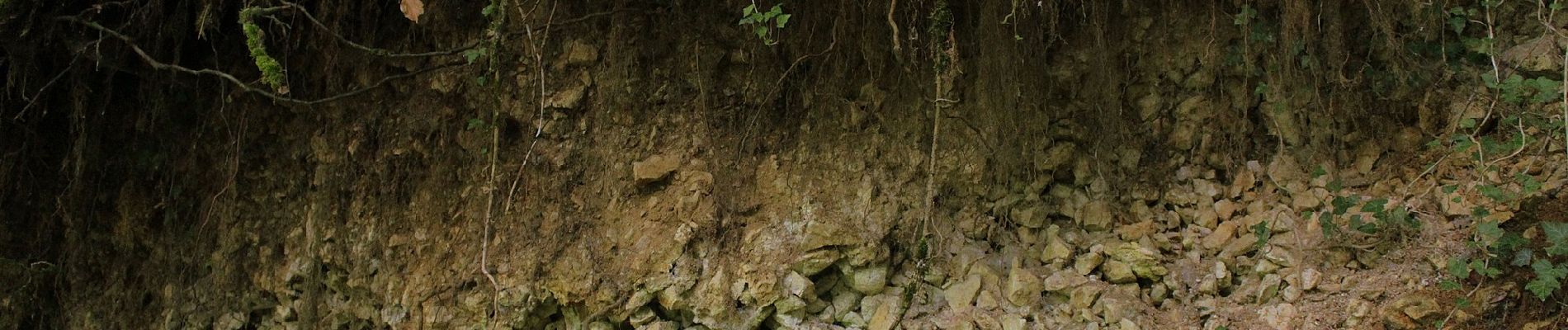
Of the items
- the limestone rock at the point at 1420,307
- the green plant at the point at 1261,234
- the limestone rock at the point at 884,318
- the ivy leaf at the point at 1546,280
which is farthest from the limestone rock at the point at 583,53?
the ivy leaf at the point at 1546,280

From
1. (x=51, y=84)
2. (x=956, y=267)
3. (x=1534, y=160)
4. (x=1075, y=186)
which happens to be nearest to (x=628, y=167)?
(x=956, y=267)

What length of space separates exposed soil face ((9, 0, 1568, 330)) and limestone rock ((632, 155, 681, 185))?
0.01m

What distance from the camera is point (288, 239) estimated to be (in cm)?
405

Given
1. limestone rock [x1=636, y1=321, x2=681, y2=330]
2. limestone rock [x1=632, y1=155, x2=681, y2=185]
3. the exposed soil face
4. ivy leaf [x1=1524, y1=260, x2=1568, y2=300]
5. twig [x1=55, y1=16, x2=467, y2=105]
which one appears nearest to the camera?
ivy leaf [x1=1524, y1=260, x2=1568, y2=300]

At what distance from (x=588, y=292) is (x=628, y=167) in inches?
17.0

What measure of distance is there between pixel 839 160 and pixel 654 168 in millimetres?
605

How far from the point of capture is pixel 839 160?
11.4 ft

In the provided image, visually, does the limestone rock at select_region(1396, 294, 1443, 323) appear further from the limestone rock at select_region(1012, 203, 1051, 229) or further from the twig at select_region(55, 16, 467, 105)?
the twig at select_region(55, 16, 467, 105)

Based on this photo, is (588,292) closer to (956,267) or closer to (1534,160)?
(956,267)

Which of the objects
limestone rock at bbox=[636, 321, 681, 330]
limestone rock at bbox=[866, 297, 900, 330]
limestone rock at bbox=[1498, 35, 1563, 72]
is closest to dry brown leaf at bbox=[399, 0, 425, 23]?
limestone rock at bbox=[636, 321, 681, 330]

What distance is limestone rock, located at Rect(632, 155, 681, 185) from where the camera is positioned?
11.5 ft

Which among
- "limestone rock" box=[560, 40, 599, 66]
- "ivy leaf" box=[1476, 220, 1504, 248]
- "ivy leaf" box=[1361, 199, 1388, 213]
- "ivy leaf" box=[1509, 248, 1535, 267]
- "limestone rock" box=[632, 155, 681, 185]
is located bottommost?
"ivy leaf" box=[1509, 248, 1535, 267]

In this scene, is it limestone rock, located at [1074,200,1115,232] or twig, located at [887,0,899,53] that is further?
limestone rock, located at [1074,200,1115,232]

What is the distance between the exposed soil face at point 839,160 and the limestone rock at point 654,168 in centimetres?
1
